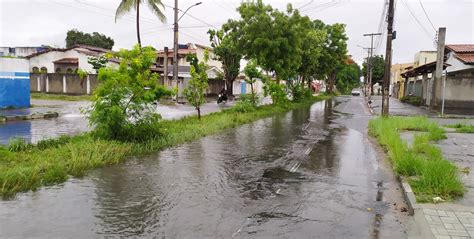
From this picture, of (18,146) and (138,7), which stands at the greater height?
(138,7)

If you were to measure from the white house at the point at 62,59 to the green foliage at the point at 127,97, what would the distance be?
35.2m

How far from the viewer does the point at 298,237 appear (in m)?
5.45

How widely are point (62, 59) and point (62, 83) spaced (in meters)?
7.37

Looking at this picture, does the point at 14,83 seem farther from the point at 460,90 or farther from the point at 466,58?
the point at 466,58

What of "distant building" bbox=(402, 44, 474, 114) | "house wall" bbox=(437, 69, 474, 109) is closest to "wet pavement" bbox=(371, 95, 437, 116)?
"distant building" bbox=(402, 44, 474, 114)

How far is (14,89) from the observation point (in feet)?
79.1

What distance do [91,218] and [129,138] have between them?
5622 millimetres

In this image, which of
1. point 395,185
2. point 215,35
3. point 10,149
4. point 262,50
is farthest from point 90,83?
point 395,185

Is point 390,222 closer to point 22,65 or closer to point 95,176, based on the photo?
point 95,176

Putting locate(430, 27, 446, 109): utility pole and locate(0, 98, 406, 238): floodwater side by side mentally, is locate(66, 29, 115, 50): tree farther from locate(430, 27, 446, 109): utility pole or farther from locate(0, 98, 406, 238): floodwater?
locate(0, 98, 406, 238): floodwater

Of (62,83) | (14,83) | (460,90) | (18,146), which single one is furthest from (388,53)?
(62,83)

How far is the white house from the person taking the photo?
4509cm

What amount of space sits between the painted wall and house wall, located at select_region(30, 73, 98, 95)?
48.5 ft

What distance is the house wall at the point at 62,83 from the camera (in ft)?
131
